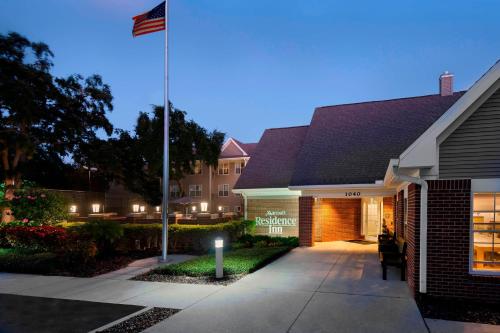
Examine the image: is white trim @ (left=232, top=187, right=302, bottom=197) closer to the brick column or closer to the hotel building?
the hotel building

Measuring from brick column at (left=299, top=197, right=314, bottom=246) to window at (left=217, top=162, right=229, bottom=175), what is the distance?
22.0 metres

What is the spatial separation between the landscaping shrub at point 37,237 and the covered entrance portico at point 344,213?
404 inches

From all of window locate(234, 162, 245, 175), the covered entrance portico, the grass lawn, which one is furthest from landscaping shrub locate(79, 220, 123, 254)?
window locate(234, 162, 245, 175)

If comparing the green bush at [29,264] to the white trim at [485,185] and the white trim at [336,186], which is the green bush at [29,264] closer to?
the white trim at [336,186]

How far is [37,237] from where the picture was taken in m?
13.7

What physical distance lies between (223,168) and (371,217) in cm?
2164

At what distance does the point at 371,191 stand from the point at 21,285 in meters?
13.5

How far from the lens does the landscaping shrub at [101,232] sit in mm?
12336

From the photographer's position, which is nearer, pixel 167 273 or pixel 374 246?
pixel 167 273

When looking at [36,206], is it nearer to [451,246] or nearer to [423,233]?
[423,233]

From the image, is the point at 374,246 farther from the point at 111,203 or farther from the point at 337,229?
the point at 111,203

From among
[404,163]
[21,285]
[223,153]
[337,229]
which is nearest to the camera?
[404,163]

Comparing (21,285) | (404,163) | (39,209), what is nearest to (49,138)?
(39,209)

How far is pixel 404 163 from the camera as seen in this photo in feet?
24.5
